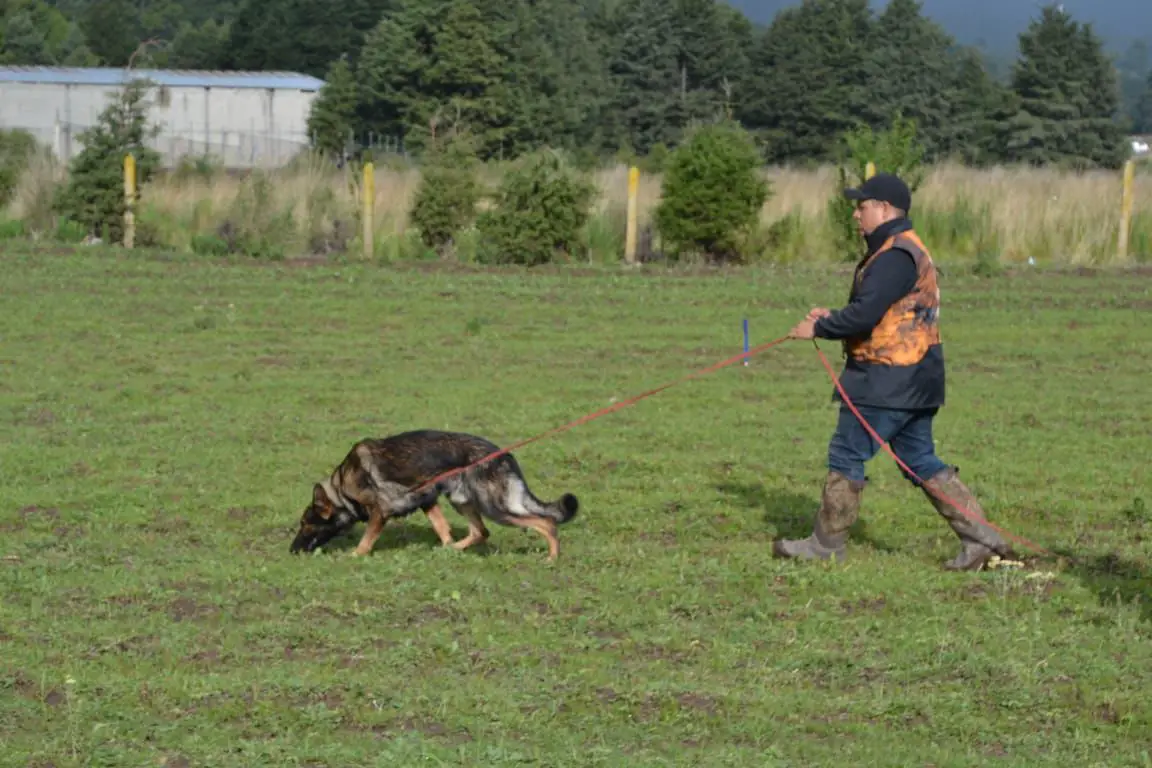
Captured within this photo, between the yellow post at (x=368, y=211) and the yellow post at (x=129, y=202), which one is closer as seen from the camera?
the yellow post at (x=368, y=211)

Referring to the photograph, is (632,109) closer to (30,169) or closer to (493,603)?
(30,169)

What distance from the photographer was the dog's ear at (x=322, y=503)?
357 inches

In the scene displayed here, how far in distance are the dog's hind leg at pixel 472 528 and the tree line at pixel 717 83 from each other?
43497 mm

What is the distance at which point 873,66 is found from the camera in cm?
6275

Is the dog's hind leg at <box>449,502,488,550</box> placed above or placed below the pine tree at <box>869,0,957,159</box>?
below

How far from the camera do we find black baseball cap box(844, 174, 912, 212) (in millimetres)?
8477

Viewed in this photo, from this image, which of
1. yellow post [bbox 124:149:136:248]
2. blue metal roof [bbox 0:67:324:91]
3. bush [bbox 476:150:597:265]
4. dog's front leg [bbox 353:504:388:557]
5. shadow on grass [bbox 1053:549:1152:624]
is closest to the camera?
shadow on grass [bbox 1053:549:1152:624]

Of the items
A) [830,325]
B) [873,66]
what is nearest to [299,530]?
[830,325]

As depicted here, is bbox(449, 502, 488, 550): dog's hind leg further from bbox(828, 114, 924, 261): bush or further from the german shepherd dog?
bbox(828, 114, 924, 261): bush

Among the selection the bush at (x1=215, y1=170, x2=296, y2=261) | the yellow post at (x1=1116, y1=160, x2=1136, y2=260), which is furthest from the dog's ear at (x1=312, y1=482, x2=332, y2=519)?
the yellow post at (x1=1116, y1=160, x2=1136, y2=260)

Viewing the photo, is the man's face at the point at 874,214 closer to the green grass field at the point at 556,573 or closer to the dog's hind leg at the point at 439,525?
the green grass field at the point at 556,573

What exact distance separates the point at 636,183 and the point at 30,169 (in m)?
9.83

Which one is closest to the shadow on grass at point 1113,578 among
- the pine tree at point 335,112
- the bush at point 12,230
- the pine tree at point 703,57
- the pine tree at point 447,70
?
the bush at point 12,230

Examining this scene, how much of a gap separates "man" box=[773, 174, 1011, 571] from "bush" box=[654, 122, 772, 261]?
16.6 metres
